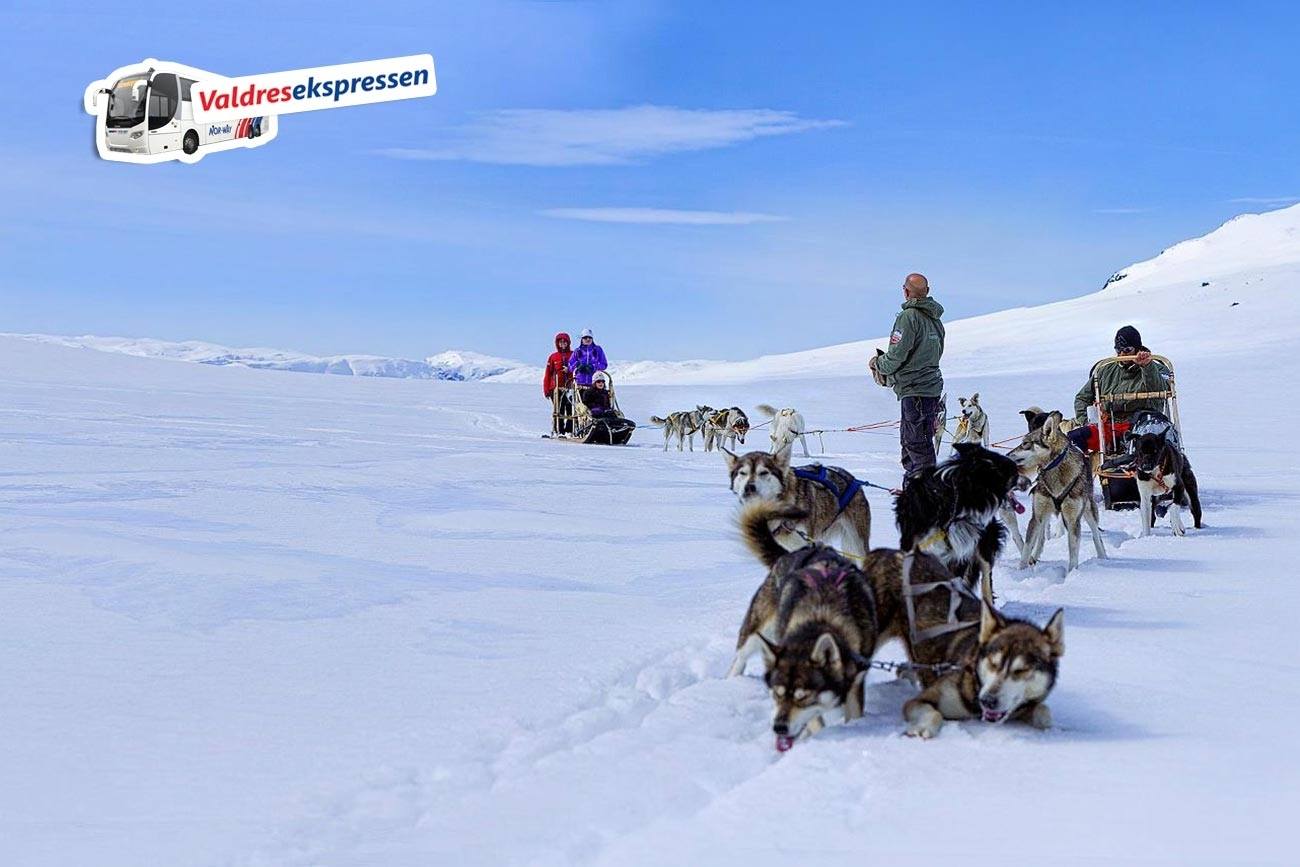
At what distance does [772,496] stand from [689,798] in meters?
2.56

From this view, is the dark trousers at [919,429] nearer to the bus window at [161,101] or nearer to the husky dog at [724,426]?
the husky dog at [724,426]

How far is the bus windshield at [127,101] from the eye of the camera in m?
12.8

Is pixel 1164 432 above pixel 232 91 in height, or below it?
below

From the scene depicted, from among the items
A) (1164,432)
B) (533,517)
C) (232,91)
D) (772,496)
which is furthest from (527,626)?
(232,91)

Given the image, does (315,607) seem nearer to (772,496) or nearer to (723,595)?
(723,595)

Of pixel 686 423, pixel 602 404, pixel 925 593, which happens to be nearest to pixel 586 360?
pixel 602 404

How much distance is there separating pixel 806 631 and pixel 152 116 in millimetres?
12911

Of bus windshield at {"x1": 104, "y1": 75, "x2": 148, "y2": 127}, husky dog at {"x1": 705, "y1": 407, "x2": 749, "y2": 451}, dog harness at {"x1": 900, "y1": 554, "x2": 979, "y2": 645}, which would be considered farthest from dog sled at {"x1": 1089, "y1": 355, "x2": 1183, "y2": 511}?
bus windshield at {"x1": 104, "y1": 75, "x2": 148, "y2": 127}

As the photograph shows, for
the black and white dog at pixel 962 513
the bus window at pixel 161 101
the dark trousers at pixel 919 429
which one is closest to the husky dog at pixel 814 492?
the black and white dog at pixel 962 513

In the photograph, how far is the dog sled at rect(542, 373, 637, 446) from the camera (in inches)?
573

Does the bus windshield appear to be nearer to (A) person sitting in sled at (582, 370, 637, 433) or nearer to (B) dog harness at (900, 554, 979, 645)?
(A) person sitting in sled at (582, 370, 637, 433)

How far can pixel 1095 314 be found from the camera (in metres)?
40.8

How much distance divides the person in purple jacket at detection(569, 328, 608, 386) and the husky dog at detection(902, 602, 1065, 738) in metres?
12.2

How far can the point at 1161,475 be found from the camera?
6.94 m
